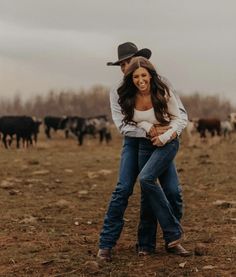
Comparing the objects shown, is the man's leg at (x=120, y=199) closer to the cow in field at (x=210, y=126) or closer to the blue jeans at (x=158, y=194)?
the blue jeans at (x=158, y=194)

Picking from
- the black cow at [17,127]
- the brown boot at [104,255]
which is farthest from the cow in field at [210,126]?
the brown boot at [104,255]

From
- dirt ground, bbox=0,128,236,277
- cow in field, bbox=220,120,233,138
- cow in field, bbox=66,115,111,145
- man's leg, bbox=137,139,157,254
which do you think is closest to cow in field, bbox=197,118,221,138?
cow in field, bbox=220,120,233,138

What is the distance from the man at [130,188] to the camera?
5309 mm

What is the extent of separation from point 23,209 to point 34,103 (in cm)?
11906

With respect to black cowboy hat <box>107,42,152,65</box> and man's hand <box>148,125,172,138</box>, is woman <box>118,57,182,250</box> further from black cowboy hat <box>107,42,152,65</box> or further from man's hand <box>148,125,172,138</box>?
black cowboy hat <box>107,42,152,65</box>

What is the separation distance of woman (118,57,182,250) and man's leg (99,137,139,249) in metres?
0.09

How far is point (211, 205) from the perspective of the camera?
8.48 meters

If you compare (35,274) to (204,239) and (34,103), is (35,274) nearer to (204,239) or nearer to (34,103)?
(204,239)

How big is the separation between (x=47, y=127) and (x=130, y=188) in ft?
123

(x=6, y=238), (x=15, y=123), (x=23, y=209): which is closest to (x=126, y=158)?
(x=6, y=238)

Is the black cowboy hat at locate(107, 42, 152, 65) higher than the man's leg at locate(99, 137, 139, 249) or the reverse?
higher

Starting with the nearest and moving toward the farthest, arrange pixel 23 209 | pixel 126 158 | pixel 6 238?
pixel 126 158 → pixel 6 238 → pixel 23 209

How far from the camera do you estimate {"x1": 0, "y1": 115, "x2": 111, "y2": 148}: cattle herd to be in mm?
30094

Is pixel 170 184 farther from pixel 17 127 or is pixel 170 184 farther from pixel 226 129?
pixel 226 129
